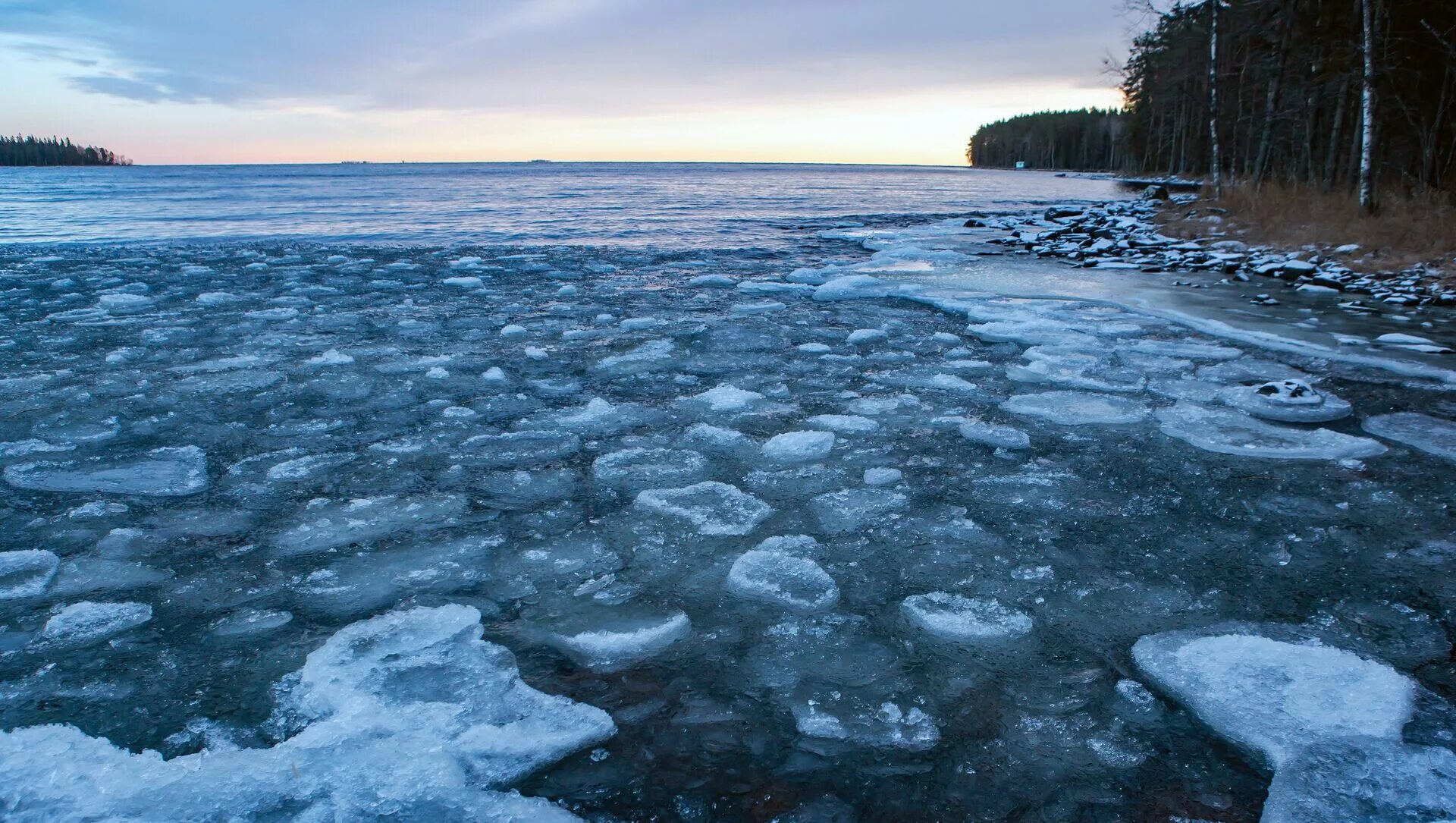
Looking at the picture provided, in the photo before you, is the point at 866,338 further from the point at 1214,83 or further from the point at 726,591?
the point at 1214,83

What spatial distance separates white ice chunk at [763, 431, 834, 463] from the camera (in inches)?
124

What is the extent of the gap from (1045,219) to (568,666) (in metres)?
18.8

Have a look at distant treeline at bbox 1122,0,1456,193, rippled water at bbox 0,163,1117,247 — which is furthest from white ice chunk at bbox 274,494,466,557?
distant treeline at bbox 1122,0,1456,193

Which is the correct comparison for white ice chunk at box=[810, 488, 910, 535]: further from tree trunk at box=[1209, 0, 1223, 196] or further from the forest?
tree trunk at box=[1209, 0, 1223, 196]

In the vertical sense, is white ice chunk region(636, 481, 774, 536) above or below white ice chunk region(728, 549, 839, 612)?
above

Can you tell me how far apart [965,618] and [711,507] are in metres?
1.00

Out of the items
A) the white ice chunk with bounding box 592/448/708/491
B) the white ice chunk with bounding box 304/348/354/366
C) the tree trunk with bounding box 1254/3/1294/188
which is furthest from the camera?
the tree trunk with bounding box 1254/3/1294/188

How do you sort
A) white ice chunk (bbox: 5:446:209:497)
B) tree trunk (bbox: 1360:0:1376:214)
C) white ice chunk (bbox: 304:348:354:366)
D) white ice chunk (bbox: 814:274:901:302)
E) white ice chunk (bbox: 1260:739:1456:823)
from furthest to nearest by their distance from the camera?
tree trunk (bbox: 1360:0:1376:214), white ice chunk (bbox: 814:274:901:302), white ice chunk (bbox: 304:348:354:366), white ice chunk (bbox: 5:446:209:497), white ice chunk (bbox: 1260:739:1456:823)

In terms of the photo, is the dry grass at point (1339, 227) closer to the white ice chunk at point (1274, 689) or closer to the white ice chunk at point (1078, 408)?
the white ice chunk at point (1078, 408)

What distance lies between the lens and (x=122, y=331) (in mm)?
5738

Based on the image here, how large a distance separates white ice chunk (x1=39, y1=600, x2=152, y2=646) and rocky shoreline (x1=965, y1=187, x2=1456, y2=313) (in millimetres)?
8314

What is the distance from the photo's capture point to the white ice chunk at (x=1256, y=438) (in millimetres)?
3160

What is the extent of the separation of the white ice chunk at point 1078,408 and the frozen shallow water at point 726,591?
29mm

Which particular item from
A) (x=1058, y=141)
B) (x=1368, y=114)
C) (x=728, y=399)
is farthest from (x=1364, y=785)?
(x=1058, y=141)
